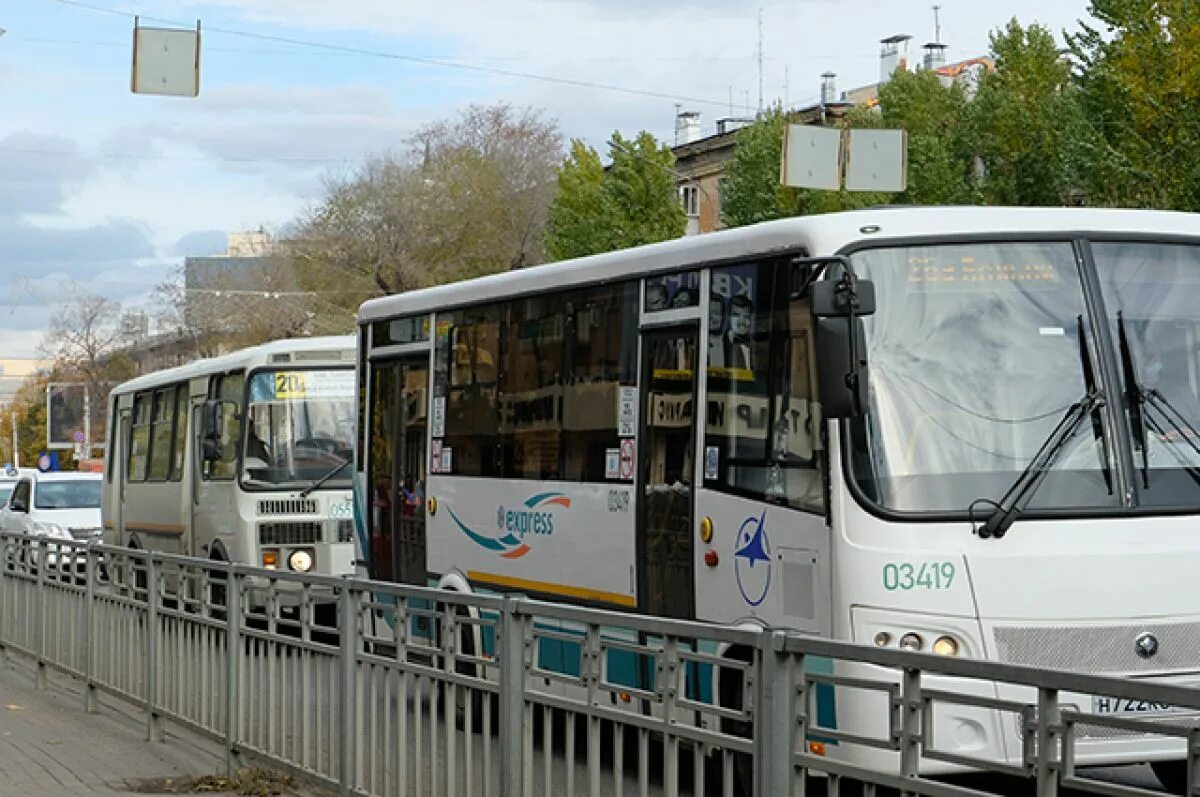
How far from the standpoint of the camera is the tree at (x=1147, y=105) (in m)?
31.2

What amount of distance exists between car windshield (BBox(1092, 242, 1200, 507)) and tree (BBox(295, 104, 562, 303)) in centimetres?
5789

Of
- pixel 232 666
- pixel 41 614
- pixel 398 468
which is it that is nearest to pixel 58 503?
pixel 41 614

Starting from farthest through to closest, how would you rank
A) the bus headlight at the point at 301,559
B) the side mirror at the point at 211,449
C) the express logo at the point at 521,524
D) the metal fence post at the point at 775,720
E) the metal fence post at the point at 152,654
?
1. the side mirror at the point at 211,449
2. the bus headlight at the point at 301,559
3. the metal fence post at the point at 152,654
4. the express logo at the point at 521,524
5. the metal fence post at the point at 775,720

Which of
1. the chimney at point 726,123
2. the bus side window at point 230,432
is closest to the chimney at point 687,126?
the chimney at point 726,123

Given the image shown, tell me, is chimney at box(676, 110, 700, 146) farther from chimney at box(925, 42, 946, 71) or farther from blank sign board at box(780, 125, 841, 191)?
blank sign board at box(780, 125, 841, 191)

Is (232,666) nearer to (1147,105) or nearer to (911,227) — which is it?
(911,227)

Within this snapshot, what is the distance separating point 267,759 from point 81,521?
25.9 m

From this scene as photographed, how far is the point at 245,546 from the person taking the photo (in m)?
20.8

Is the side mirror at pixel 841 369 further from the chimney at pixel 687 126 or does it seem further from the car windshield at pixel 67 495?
the chimney at pixel 687 126

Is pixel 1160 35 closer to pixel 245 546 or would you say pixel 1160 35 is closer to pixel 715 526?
pixel 245 546

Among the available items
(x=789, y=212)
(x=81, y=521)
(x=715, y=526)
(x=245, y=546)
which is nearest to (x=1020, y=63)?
(x=789, y=212)

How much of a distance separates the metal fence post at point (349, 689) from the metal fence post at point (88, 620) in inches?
215

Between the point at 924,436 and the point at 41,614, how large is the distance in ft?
30.5

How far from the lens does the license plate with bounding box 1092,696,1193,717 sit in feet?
14.8
